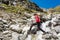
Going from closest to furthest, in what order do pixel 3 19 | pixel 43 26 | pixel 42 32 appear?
1. pixel 42 32
2. pixel 43 26
3. pixel 3 19

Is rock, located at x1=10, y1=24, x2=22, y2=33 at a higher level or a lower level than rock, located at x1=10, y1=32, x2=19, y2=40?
higher

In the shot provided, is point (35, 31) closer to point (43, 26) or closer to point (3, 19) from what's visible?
point (43, 26)

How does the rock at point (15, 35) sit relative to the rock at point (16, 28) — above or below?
below

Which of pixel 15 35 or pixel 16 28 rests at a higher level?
pixel 16 28

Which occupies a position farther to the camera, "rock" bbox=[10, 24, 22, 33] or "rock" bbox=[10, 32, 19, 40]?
"rock" bbox=[10, 24, 22, 33]

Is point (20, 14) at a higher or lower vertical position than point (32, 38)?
higher

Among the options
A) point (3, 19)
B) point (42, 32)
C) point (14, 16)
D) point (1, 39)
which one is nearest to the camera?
point (1, 39)

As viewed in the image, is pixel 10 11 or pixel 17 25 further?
pixel 10 11

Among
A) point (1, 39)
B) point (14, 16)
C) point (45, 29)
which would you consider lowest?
point (1, 39)

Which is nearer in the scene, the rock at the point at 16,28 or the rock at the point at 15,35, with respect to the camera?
the rock at the point at 15,35

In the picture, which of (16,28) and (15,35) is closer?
(15,35)

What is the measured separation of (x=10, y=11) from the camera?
1592 inches

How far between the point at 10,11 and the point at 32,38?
13036 mm


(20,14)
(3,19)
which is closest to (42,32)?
(3,19)
